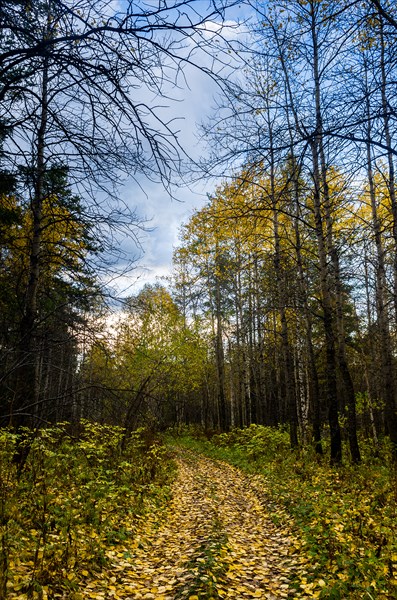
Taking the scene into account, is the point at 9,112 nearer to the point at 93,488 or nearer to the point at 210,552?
the point at 210,552

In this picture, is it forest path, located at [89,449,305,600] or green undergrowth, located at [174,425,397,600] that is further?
forest path, located at [89,449,305,600]

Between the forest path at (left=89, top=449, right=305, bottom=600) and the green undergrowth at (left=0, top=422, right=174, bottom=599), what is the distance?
1.08 ft

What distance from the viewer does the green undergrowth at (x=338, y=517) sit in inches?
139

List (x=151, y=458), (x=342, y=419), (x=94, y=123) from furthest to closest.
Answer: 1. (x=342, y=419)
2. (x=151, y=458)
3. (x=94, y=123)

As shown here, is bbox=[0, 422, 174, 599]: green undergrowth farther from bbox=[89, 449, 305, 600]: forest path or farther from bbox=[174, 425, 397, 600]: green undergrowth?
bbox=[174, 425, 397, 600]: green undergrowth

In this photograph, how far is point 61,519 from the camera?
4652 millimetres

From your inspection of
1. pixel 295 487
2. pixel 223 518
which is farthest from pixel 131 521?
pixel 295 487

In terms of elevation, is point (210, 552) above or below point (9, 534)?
below

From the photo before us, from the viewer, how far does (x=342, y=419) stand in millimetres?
17562

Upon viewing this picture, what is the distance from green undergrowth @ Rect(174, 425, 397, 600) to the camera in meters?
3.54

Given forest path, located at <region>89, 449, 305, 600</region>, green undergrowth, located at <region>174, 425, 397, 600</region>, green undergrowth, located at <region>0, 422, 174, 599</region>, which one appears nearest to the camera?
green undergrowth, located at <region>0, 422, 174, 599</region>

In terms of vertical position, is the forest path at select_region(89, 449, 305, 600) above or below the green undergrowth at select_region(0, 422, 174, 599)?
below

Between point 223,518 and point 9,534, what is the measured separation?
3.74m

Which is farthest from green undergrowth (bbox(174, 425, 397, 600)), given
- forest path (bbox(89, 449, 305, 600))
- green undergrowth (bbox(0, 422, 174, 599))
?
green undergrowth (bbox(0, 422, 174, 599))
